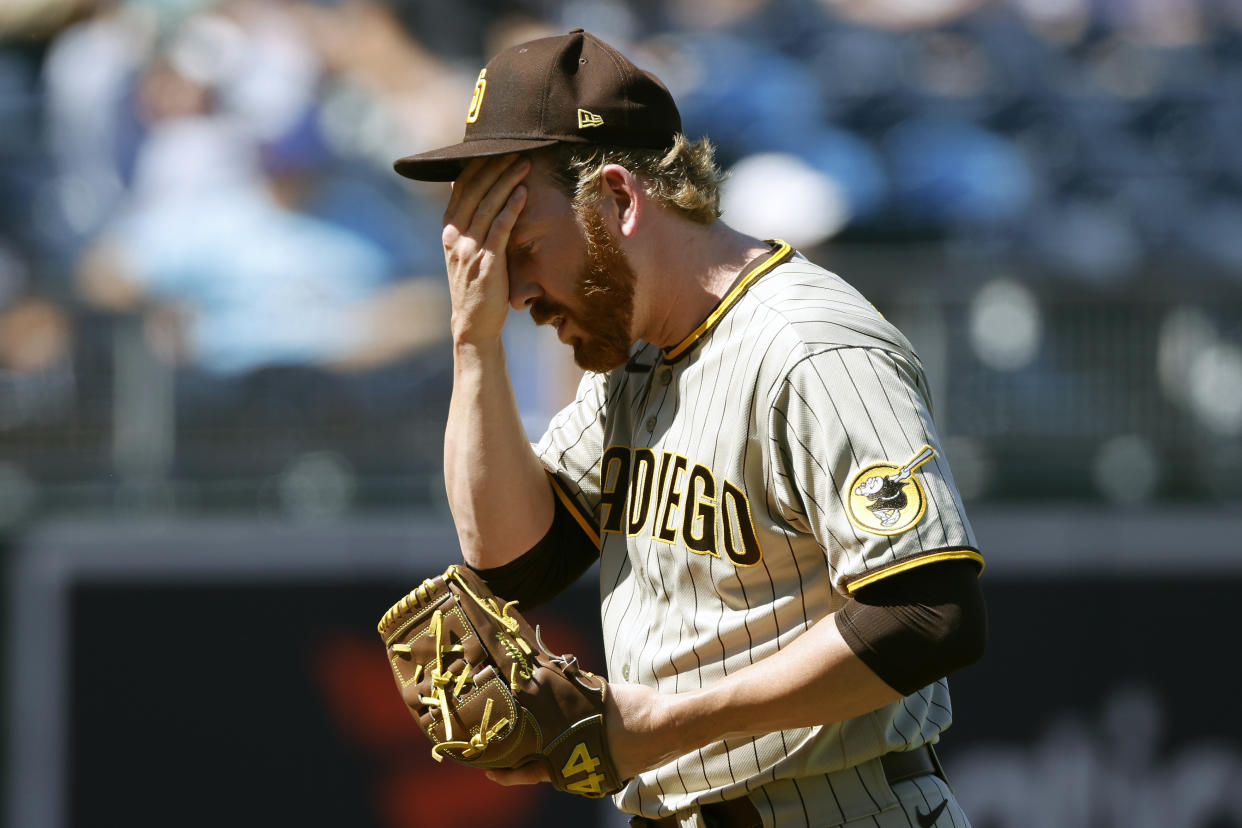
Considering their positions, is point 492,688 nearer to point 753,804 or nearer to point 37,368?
point 753,804

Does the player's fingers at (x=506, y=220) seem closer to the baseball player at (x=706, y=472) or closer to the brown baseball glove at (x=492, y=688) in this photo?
the baseball player at (x=706, y=472)

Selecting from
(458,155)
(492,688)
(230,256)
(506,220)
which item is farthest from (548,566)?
(230,256)

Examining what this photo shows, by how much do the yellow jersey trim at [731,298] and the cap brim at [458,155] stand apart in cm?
33

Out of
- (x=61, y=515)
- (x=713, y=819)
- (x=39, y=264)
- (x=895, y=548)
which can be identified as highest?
(x=39, y=264)

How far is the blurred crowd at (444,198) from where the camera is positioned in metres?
5.15

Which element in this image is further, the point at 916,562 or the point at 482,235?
the point at 482,235

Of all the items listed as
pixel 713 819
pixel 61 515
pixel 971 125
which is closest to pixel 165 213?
pixel 61 515

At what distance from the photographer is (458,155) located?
2062 millimetres

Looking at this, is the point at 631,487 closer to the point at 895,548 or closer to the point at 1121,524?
the point at 895,548

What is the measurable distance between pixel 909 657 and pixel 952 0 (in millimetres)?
6295

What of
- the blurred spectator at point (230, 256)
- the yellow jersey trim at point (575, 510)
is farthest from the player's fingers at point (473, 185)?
the blurred spectator at point (230, 256)

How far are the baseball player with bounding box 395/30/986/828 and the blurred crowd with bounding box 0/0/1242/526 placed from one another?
2759 millimetres

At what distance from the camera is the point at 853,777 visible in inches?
80.9

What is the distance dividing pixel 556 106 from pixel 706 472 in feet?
1.83
